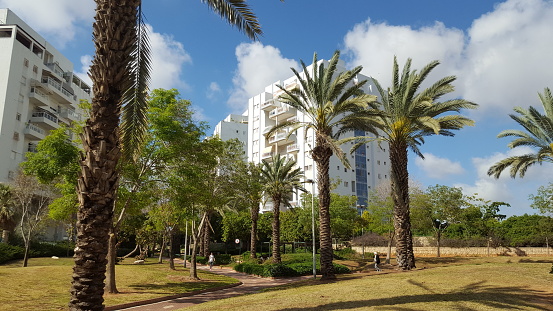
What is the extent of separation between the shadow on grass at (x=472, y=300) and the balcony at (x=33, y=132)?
170 ft

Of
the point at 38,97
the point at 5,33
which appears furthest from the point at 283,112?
the point at 5,33

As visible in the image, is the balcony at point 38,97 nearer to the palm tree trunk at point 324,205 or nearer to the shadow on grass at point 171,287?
the shadow on grass at point 171,287

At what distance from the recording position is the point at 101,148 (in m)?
7.62

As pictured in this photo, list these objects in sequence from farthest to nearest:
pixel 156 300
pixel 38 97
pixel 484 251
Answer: pixel 38 97
pixel 484 251
pixel 156 300

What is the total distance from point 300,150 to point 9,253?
49.0 m

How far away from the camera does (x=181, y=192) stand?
2197 centimetres

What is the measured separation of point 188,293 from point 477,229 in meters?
33.1

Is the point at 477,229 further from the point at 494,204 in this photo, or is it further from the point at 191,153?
the point at 191,153

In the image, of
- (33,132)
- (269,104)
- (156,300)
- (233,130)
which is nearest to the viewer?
(156,300)

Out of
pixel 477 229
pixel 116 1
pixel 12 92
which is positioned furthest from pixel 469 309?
pixel 12 92

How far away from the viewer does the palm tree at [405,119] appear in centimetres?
2281

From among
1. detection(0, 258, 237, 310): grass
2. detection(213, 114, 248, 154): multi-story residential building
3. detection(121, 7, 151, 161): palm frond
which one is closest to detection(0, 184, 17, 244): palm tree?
detection(0, 258, 237, 310): grass

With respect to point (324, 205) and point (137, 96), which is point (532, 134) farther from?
point (137, 96)

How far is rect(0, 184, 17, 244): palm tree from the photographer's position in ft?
117
